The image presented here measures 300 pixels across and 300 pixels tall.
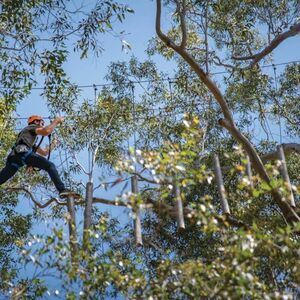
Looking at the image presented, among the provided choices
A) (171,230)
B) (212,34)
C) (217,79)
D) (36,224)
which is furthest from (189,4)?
(36,224)

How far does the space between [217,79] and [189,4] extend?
2572mm

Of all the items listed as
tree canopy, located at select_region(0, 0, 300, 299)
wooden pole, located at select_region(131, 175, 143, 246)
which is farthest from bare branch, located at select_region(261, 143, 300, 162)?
wooden pole, located at select_region(131, 175, 143, 246)

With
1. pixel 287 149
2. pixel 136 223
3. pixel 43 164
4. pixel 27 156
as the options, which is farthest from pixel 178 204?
pixel 287 149

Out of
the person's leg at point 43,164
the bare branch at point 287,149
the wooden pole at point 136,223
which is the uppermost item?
the bare branch at point 287,149

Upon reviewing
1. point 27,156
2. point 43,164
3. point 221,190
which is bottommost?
point 221,190

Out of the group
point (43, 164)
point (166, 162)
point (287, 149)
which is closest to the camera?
point (166, 162)

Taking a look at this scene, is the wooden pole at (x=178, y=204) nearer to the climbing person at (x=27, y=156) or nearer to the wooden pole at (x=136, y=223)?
the wooden pole at (x=136, y=223)

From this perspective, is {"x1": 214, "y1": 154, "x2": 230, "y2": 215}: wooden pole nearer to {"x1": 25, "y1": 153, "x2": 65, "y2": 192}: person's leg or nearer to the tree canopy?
the tree canopy

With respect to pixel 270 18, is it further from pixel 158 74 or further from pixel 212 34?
pixel 158 74

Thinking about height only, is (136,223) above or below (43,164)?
below

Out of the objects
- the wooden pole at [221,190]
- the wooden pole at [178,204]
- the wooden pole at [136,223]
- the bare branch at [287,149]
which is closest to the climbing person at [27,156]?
the wooden pole at [136,223]

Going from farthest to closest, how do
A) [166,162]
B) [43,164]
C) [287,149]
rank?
[287,149] → [43,164] → [166,162]

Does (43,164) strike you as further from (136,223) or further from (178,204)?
(178,204)

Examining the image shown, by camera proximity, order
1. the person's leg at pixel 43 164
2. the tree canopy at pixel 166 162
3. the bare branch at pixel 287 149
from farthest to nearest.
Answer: the bare branch at pixel 287 149
the person's leg at pixel 43 164
the tree canopy at pixel 166 162
